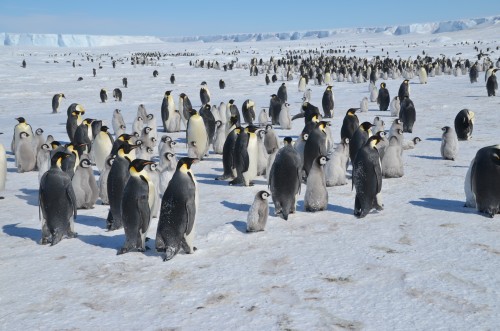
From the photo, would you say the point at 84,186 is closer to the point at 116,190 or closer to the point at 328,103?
the point at 116,190

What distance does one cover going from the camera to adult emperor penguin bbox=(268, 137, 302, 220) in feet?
21.3

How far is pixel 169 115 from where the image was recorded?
A: 1403 cm

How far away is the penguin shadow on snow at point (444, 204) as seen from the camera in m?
6.43

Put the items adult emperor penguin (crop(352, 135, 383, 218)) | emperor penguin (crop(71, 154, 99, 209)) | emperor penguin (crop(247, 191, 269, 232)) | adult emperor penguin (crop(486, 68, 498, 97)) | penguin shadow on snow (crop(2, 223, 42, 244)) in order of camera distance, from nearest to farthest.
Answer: emperor penguin (crop(247, 191, 269, 232)), penguin shadow on snow (crop(2, 223, 42, 244)), adult emperor penguin (crop(352, 135, 383, 218)), emperor penguin (crop(71, 154, 99, 209)), adult emperor penguin (crop(486, 68, 498, 97))

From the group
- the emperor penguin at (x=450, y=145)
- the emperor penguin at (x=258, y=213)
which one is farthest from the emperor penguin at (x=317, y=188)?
the emperor penguin at (x=450, y=145)

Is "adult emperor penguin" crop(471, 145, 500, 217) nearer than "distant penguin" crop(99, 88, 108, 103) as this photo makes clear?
Yes

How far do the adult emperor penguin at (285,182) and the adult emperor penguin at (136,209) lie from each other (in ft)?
6.21

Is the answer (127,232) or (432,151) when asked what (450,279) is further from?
(432,151)

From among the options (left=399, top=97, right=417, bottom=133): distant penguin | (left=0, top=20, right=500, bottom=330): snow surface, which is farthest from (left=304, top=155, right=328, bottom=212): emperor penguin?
(left=399, top=97, right=417, bottom=133): distant penguin

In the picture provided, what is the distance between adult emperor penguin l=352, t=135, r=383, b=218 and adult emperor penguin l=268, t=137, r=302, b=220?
0.78 meters

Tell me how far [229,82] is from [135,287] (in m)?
27.9

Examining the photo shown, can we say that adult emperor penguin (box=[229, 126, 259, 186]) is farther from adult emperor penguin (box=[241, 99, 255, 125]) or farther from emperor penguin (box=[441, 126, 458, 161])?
adult emperor penguin (box=[241, 99, 255, 125])

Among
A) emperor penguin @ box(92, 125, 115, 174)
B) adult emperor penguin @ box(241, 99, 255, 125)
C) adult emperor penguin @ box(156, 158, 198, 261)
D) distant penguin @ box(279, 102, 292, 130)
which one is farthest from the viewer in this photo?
adult emperor penguin @ box(241, 99, 255, 125)

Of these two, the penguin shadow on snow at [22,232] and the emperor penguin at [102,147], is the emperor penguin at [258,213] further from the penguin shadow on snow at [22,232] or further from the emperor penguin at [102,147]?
the emperor penguin at [102,147]
